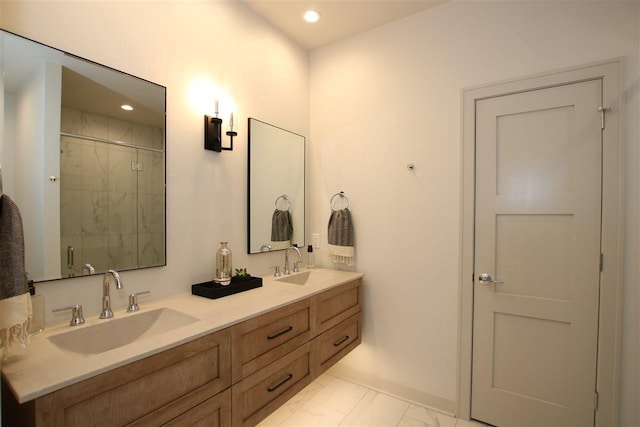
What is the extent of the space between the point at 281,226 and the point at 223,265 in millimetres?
717

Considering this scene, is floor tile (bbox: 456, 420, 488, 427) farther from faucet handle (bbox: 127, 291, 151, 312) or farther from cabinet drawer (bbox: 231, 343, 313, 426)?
faucet handle (bbox: 127, 291, 151, 312)

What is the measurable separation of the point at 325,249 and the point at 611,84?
2112mm

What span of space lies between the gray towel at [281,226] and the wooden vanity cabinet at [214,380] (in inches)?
25.7

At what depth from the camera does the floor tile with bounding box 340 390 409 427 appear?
211cm

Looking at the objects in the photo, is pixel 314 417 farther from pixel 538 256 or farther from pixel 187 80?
pixel 187 80

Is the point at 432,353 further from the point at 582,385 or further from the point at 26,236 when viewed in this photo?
the point at 26,236

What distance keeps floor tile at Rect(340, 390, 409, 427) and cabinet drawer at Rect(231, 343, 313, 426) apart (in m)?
0.56

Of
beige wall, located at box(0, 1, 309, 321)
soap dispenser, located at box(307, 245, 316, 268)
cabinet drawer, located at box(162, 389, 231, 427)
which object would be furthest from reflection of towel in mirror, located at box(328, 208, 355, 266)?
cabinet drawer, located at box(162, 389, 231, 427)

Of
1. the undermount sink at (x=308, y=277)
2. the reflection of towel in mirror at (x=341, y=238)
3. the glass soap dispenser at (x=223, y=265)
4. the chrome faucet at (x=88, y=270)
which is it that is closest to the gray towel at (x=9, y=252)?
the chrome faucet at (x=88, y=270)

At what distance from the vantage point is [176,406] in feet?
3.89

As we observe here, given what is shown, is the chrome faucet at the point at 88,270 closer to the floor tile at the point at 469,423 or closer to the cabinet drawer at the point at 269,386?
the cabinet drawer at the point at 269,386

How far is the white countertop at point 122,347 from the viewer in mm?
923

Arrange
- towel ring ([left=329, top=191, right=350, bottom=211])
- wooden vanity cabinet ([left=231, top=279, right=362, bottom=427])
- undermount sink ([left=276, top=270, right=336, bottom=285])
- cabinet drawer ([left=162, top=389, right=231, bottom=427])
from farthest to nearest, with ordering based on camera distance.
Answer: towel ring ([left=329, top=191, right=350, bottom=211])
undermount sink ([left=276, top=270, right=336, bottom=285])
wooden vanity cabinet ([left=231, top=279, right=362, bottom=427])
cabinet drawer ([left=162, top=389, right=231, bottom=427])

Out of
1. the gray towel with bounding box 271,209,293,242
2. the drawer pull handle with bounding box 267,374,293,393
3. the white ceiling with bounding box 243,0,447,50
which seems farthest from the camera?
the gray towel with bounding box 271,209,293,242
